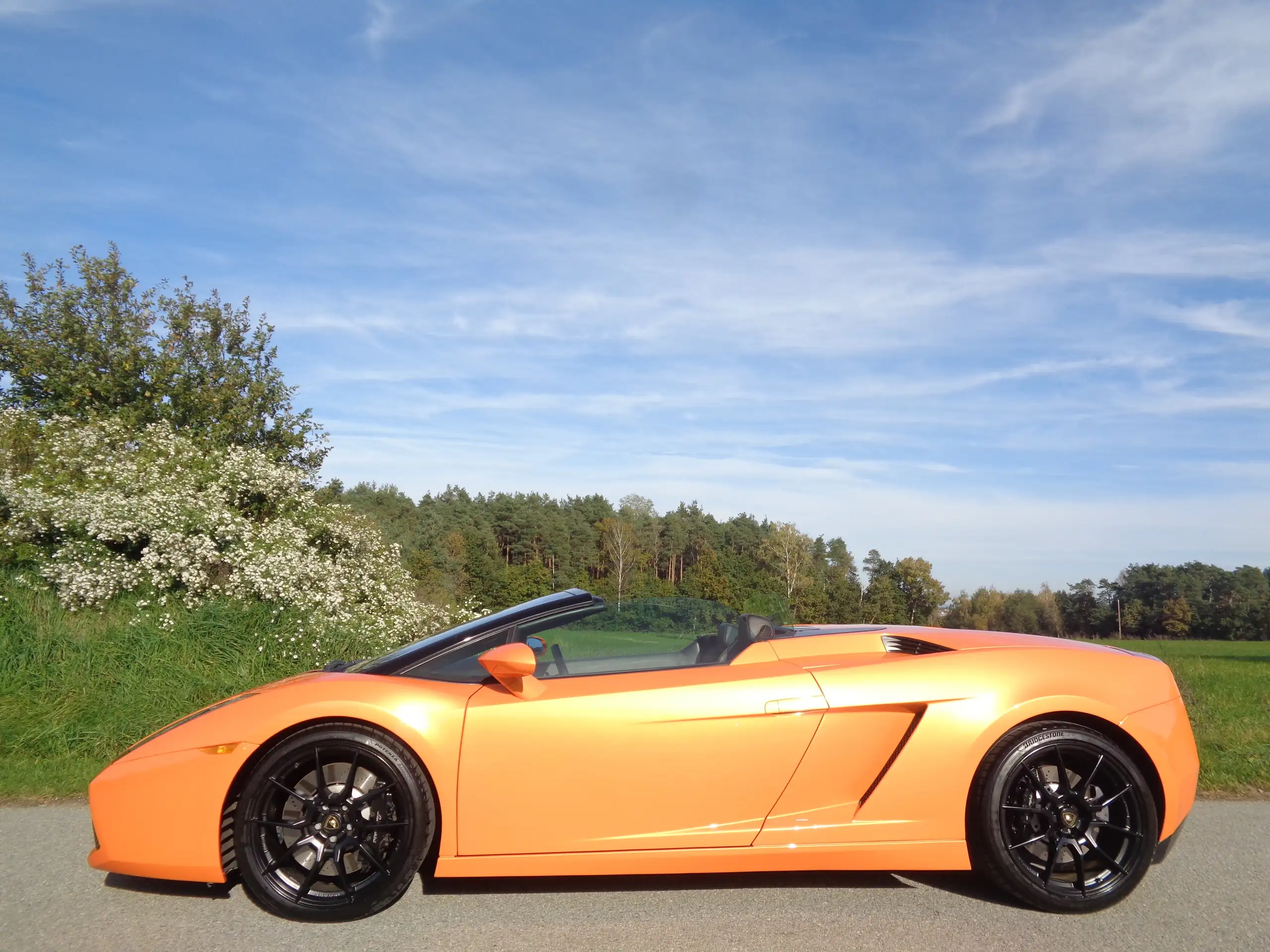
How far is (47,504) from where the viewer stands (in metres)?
8.91

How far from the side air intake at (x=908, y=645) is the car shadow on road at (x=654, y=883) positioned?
90 cm

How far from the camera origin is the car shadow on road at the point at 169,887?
11.5 ft

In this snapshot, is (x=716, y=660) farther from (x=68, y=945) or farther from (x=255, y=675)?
(x=255, y=675)

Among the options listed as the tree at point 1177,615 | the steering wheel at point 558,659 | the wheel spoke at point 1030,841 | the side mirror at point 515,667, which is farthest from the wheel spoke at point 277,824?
the tree at point 1177,615

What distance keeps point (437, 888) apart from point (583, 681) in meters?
1.00

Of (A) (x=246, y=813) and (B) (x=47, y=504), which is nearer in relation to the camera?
(A) (x=246, y=813)

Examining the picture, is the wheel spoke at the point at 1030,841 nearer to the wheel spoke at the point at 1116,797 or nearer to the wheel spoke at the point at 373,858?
the wheel spoke at the point at 1116,797

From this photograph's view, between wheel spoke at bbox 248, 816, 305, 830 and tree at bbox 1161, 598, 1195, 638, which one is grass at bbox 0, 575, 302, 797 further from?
tree at bbox 1161, 598, 1195, 638

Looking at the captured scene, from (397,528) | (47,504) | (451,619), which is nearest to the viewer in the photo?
(47,504)

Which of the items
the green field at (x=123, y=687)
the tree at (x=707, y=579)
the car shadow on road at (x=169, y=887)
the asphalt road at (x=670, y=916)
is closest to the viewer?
the asphalt road at (x=670, y=916)

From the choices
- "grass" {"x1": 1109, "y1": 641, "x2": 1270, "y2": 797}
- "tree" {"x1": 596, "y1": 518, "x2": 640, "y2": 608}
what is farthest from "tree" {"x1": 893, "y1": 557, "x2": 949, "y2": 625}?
"grass" {"x1": 1109, "y1": 641, "x2": 1270, "y2": 797}

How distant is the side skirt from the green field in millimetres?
2967

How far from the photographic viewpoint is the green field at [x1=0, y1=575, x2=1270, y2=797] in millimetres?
5672

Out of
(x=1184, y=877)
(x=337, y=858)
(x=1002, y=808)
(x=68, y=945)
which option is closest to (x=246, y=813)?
(x=337, y=858)
